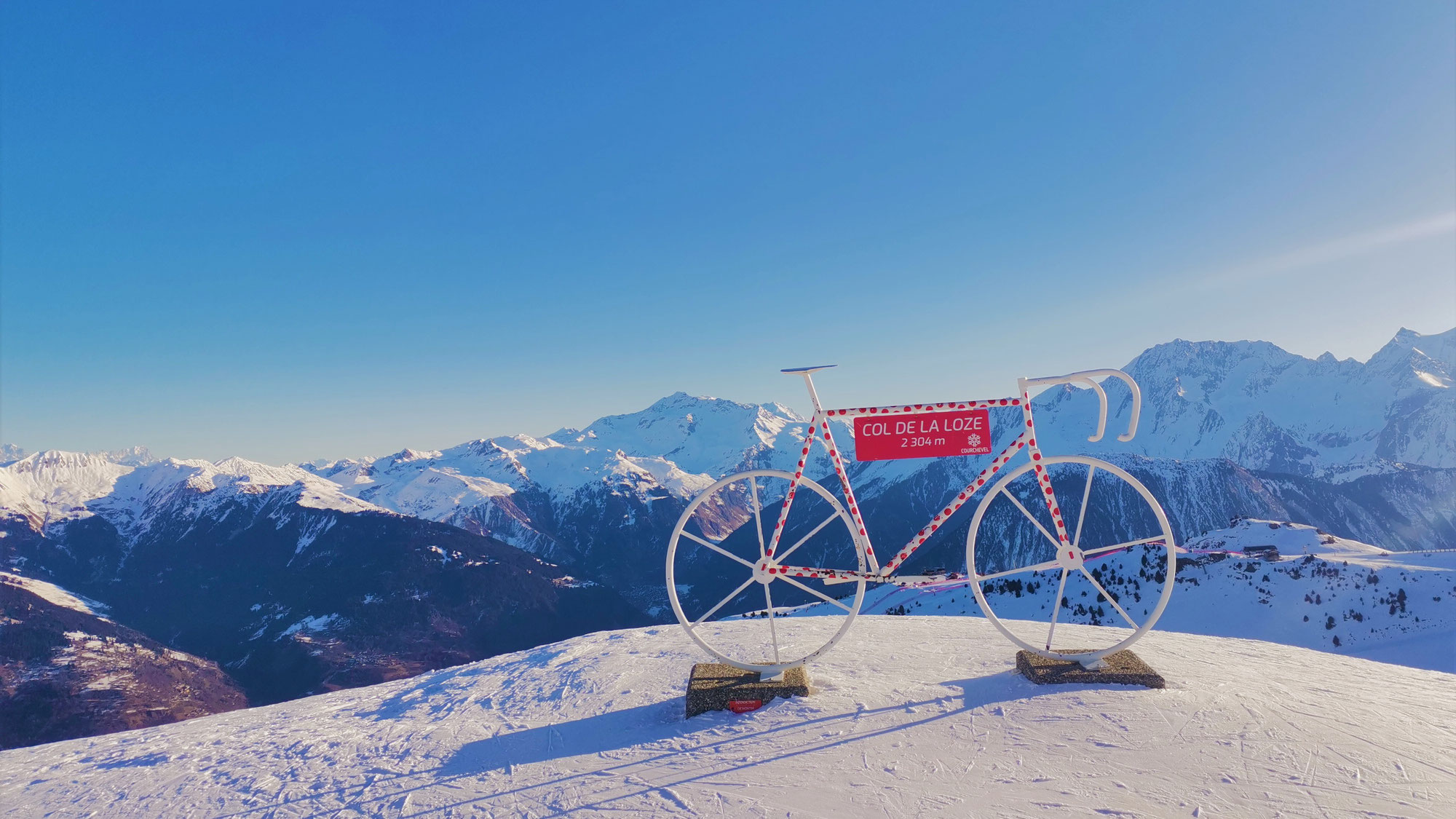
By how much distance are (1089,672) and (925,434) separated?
15.0 ft

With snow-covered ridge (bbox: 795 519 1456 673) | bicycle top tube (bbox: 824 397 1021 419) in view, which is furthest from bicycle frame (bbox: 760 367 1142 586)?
snow-covered ridge (bbox: 795 519 1456 673)

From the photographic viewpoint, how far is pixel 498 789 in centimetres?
815

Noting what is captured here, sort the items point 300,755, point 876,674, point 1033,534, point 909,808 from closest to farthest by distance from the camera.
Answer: point 909,808, point 300,755, point 876,674, point 1033,534

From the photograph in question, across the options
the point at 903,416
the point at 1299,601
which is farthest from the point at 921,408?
the point at 1299,601

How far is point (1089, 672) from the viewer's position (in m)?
Answer: 9.62

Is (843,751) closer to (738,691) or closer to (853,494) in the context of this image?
(738,691)

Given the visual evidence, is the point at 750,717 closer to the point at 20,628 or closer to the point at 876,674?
the point at 876,674

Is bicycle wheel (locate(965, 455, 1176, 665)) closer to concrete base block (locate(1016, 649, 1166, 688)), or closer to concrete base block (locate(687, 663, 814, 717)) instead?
concrete base block (locate(1016, 649, 1166, 688))

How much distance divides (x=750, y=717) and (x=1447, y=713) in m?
10.3

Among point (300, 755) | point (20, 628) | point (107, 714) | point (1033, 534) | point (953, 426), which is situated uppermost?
point (953, 426)

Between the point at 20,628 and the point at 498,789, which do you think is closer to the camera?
the point at 498,789

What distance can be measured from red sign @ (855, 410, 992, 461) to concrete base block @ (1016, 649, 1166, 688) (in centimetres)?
368

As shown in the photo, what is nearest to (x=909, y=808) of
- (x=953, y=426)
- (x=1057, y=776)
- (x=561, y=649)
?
(x=1057, y=776)

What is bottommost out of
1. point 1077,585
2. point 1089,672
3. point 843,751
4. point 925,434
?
point 1077,585
